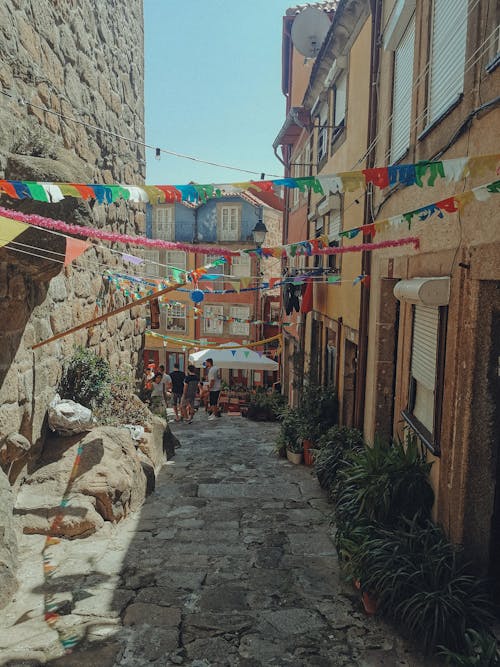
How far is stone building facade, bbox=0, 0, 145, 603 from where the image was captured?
4496mm

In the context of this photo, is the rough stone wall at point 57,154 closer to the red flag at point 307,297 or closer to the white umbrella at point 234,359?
the red flag at point 307,297

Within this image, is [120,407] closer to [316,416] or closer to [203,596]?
[316,416]

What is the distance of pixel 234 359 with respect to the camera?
61.0 feet

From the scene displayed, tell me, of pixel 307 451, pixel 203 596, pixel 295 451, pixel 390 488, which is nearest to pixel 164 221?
pixel 295 451

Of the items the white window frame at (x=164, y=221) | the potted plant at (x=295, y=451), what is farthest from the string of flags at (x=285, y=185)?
the white window frame at (x=164, y=221)

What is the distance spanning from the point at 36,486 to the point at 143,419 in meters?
2.65

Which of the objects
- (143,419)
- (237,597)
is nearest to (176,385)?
(143,419)

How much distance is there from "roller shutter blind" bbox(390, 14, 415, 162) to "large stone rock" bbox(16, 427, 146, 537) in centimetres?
470

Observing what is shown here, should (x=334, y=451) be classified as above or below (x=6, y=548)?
below

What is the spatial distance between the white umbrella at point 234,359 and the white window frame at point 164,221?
13.3 m

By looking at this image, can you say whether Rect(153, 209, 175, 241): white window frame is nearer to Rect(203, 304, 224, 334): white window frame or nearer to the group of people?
Rect(203, 304, 224, 334): white window frame

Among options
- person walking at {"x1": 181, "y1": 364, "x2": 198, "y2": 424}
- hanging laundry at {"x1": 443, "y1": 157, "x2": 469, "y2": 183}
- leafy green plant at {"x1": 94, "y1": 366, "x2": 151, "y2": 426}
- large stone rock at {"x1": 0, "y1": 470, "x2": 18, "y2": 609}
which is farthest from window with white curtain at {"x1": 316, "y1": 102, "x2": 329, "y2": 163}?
large stone rock at {"x1": 0, "y1": 470, "x2": 18, "y2": 609}

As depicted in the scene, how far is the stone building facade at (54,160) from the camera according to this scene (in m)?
4.50

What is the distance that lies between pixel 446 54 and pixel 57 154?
11.7 feet
